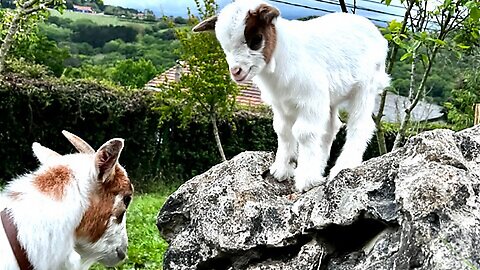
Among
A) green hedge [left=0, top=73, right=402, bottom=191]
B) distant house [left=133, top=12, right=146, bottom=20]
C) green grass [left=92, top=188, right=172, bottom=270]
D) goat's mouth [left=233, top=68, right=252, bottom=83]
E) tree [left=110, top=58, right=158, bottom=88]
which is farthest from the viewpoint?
distant house [left=133, top=12, right=146, bottom=20]

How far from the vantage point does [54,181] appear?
2.92 m

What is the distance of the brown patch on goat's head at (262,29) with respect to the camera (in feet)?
10.4

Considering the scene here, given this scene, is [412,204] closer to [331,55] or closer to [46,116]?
[331,55]

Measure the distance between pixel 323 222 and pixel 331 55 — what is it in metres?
0.93

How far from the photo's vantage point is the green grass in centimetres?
597

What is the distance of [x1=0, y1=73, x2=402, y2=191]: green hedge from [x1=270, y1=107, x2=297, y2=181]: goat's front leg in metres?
6.64

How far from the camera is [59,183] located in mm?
2916

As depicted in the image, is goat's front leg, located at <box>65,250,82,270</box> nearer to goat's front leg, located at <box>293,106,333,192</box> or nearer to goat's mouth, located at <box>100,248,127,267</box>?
goat's mouth, located at <box>100,248,127,267</box>

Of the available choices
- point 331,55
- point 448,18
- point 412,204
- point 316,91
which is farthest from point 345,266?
point 448,18

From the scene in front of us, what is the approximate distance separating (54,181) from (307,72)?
1.34m

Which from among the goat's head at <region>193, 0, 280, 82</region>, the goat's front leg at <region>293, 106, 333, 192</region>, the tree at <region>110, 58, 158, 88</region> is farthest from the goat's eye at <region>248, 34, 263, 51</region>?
the tree at <region>110, 58, 158, 88</region>

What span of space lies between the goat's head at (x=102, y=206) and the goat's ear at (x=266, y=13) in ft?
3.22

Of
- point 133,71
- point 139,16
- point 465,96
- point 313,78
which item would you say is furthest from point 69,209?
point 139,16

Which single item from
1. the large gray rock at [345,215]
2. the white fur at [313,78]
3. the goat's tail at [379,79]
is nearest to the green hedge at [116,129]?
the goat's tail at [379,79]
